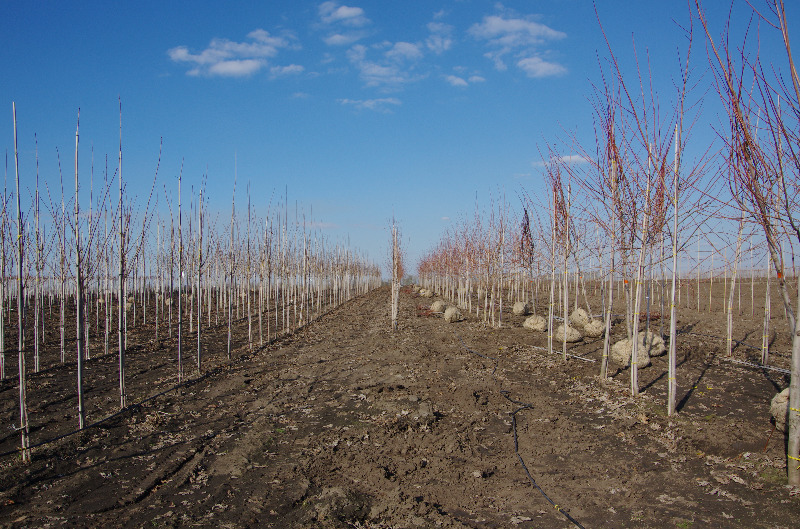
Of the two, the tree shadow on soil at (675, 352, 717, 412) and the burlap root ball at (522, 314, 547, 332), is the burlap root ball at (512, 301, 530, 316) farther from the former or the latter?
the tree shadow on soil at (675, 352, 717, 412)

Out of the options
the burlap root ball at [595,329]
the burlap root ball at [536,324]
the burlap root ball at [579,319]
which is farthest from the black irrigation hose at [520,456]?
the burlap root ball at [579,319]

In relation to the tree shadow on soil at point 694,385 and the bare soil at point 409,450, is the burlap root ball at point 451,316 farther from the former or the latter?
the tree shadow on soil at point 694,385

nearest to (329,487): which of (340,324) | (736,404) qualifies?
(736,404)

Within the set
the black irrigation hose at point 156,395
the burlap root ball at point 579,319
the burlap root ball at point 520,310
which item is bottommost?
the black irrigation hose at point 156,395

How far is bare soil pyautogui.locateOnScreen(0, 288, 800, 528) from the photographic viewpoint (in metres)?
3.93

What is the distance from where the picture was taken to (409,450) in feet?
17.5

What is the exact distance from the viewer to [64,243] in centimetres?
943

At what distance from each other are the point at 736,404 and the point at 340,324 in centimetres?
1396

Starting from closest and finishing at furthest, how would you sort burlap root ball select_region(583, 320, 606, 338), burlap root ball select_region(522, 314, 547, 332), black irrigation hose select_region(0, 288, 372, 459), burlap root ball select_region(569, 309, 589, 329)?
black irrigation hose select_region(0, 288, 372, 459) → burlap root ball select_region(583, 320, 606, 338) → burlap root ball select_region(569, 309, 589, 329) → burlap root ball select_region(522, 314, 547, 332)

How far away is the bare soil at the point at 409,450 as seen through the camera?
155 inches

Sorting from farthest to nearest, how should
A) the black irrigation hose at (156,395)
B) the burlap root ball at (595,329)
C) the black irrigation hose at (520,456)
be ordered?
the burlap root ball at (595,329), the black irrigation hose at (156,395), the black irrigation hose at (520,456)

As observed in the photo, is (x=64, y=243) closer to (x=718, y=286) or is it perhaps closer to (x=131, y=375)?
(x=131, y=375)

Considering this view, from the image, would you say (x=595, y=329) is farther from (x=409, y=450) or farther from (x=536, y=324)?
(x=409, y=450)

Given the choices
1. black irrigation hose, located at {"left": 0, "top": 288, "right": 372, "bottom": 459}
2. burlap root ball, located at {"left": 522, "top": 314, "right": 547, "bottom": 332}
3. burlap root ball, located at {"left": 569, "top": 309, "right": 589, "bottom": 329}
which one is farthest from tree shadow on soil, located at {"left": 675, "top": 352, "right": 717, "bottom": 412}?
black irrigation hose, located at {"left": 0, "top": 288, "right": 372, "bottom": 459}
